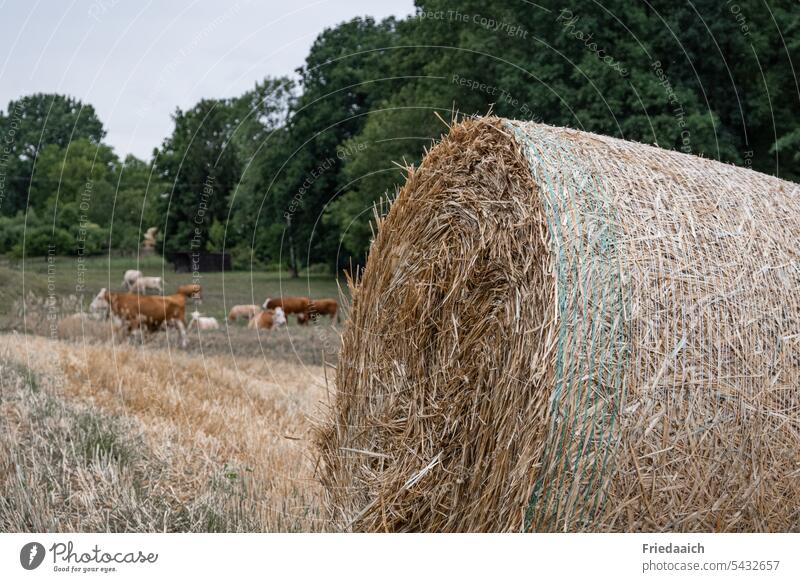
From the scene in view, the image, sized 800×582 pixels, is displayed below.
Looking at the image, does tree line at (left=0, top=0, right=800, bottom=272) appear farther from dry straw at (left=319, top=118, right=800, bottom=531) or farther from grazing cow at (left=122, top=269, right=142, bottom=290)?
dry straw at (left=319, top=118, right=800, bottom=531)

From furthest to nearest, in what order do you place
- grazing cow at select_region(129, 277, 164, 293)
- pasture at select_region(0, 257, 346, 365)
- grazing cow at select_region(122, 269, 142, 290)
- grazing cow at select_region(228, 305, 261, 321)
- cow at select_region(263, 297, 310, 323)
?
1. grazing cow at select_region(129, 277, 164, 293)
2. grazing cow at select_region(122, 269, 142, 290)
3. grazing cow at select_region(228, 305, 261, 321)
4. cow at select_region(263, 297, 310, 323)
5. pasture at select_region(0, 257, 346, 365)

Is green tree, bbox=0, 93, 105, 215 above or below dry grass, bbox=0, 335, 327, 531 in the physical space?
above

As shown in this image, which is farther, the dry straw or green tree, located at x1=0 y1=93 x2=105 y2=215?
green tree, located at x1=0 y1=93 x2=105 y2=215

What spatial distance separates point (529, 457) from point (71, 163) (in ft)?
36.1

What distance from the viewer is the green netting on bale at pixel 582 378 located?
3.51 m

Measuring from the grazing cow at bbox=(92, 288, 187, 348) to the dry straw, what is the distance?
8051 millimetres

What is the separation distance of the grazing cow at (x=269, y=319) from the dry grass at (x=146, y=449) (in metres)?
5.56

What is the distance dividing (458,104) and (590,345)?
1653cm

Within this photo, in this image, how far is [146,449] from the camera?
19.1 feet

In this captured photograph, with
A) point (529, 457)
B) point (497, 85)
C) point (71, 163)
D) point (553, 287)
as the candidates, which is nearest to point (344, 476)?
point (529, 457)

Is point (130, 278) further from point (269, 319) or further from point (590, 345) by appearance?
point (590, 345)

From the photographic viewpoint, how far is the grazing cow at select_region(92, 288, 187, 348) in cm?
1210

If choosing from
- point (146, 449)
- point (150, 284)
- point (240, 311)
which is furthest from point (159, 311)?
point (146, 449)

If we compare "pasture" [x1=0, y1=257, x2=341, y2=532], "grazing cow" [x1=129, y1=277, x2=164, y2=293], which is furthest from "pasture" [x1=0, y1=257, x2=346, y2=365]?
"grazing cow" [x1=129, y1=277, x2=164, y2=293]
